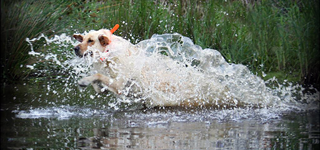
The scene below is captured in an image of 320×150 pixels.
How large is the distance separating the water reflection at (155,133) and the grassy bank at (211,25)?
2.54m

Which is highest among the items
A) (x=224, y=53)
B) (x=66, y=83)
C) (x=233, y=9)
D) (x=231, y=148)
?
(x=233, y=9)

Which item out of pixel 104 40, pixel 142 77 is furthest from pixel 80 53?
pixel 142 77

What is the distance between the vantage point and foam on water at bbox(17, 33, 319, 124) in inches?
213

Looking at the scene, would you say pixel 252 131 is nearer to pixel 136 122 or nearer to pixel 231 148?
pixel 231 148

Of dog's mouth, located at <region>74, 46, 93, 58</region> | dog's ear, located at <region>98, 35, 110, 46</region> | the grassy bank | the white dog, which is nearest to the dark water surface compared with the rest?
the white dog

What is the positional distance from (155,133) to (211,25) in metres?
4.87

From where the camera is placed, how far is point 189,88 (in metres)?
5.89

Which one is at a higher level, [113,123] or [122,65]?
[122,65]

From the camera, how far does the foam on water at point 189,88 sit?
5422mm

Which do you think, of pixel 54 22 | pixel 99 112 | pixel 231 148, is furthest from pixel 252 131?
pixel 54 22

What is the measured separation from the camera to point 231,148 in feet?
11.3

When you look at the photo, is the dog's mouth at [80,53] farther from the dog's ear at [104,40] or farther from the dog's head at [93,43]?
the dog's ear at [104,40]

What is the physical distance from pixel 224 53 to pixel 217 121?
383 cm

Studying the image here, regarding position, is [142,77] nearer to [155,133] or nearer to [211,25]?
[155,133]
